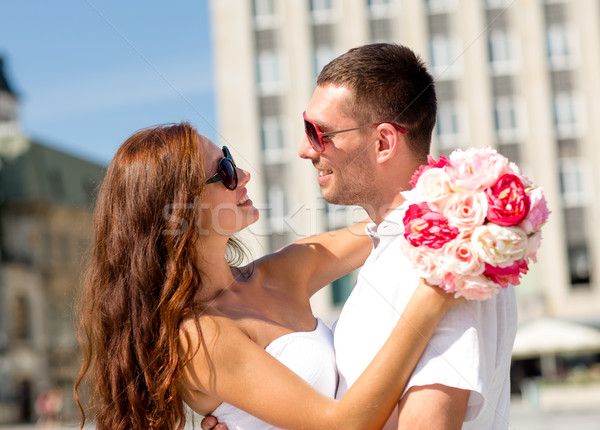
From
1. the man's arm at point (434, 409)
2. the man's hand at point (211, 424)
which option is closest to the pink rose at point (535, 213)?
the man's arm at point (434, 409)

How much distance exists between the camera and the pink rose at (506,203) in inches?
97.9

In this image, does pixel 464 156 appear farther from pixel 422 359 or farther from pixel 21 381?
pixel 21 381

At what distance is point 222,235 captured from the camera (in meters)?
3.63

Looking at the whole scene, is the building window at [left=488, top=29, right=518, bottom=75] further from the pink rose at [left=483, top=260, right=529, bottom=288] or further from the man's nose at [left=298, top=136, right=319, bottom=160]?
the pink rose at [left=483, top=260, right=529, bottom=288]

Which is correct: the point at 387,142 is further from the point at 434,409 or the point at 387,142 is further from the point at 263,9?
the point at 263,9

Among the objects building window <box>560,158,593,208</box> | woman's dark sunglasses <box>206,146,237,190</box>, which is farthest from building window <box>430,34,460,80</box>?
woman's dark sunglasses <box>206,146,237,190</box>

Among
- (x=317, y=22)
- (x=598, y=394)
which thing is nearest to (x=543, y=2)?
(x=317, y=22)

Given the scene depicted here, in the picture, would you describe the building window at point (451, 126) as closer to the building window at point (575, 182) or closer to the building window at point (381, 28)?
the building window at point (381, 28)

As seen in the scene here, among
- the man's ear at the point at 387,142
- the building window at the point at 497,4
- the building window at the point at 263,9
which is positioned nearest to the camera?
the man's ear at the point at 387,142

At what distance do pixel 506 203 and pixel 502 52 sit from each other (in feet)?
101

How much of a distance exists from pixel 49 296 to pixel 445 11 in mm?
29620

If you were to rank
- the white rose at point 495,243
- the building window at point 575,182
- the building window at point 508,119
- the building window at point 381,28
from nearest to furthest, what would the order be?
the white rose at point 495,243 → the building window at point 575,182 → the building window at point 508,119 → the building window at point 381,28

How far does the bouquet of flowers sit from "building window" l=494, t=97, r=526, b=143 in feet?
97.5

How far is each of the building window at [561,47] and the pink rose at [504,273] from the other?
30.8m
